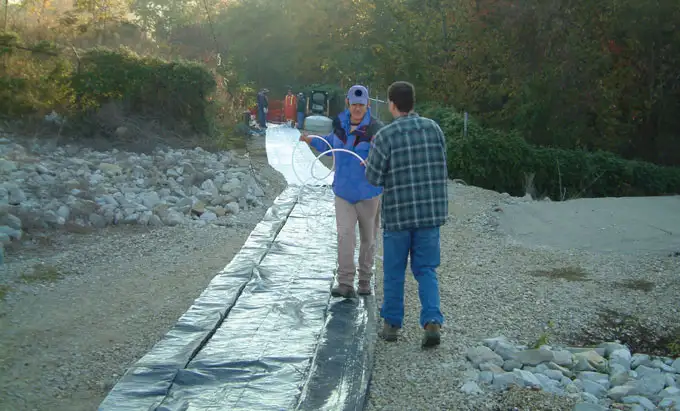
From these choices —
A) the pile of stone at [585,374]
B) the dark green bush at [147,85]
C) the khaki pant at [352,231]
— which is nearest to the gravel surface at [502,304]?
the pile of stone at [585,374]

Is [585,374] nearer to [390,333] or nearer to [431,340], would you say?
[431,340]

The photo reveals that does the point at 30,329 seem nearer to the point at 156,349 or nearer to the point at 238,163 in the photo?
the point at 156,349

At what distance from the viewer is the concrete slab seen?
32.3ft

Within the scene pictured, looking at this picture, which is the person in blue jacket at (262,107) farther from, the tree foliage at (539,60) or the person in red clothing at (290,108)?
the tree foliage at (539,60)

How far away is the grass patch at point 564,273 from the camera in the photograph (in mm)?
7988

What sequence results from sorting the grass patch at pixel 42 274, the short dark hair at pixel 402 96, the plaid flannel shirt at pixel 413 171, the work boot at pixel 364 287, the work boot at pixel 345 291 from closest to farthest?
the plaid flannel shirt at pixel 413 171 → the short dark hair at pixel 402 96 → the work boot at pixel 345 291 → the work boot at pixel 364 287 → the grass patch at pixel 42 274

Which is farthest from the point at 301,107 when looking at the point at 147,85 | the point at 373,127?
the point at 373,127

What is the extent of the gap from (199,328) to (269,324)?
0.52 meters

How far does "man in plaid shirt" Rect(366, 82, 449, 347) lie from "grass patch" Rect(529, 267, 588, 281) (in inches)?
128

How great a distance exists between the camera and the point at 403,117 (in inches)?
205

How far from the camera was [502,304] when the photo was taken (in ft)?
22.0

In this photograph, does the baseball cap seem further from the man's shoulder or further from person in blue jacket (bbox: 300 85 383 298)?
the man's shoulder

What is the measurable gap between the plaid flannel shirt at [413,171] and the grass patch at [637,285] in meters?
3.47

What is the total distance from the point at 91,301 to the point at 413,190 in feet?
10.4
